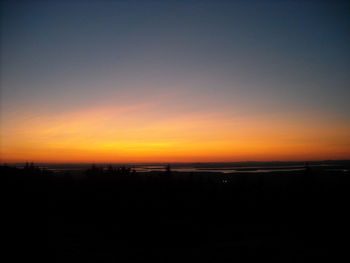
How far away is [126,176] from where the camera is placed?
25.8 meters

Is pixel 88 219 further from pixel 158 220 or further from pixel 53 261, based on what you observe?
pixel 53 261

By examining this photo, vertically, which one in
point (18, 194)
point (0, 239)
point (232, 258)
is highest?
point (18, 194)

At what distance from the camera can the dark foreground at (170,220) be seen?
1277 cm

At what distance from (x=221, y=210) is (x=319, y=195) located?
26.6 ft

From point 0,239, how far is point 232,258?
10.7m

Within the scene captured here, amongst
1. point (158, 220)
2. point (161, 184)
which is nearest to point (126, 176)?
point (161, 184)

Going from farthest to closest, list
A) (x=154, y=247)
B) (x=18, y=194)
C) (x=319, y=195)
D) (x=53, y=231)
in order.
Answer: (x=319, y=195)
(x=18, y=194)
(x=53, y=231)
(x=154, y=247)

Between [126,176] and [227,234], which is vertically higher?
[126,176]

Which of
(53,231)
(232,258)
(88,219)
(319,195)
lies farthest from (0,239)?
(319,195)

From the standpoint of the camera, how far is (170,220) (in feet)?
57.8

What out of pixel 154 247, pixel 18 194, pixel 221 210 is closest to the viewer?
pixel 154 247

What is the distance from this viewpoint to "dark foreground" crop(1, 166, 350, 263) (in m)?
12.8

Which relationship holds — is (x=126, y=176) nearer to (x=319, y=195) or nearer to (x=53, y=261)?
(x=53, y=261)

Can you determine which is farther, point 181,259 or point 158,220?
point 158,220
